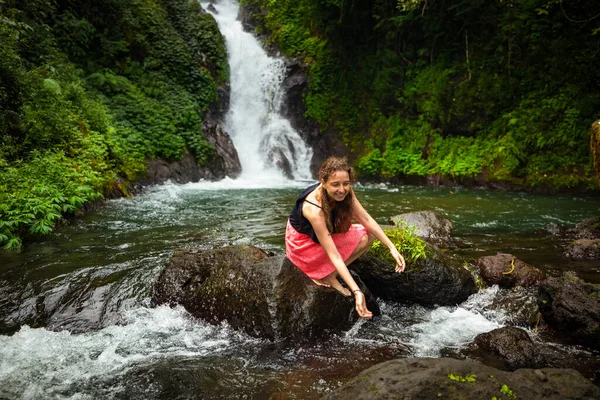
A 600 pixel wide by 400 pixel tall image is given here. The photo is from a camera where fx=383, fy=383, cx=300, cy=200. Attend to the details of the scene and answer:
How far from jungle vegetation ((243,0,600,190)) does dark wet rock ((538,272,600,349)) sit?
9.72m

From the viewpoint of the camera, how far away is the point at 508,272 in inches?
212

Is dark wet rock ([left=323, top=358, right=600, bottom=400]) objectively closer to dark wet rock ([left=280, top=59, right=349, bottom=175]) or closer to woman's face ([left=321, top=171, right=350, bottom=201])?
woman's face ([left=321, top=171, right=350, bottom=201])

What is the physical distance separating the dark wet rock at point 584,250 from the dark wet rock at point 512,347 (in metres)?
3.35

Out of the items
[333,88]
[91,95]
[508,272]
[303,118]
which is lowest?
[508,272]

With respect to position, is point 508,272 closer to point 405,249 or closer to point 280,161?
point 405,249

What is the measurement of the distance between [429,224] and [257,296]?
4.58 m

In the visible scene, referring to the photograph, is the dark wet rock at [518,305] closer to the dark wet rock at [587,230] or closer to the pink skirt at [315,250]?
the pink skirt at [315,250]

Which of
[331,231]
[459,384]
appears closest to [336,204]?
[331,231]

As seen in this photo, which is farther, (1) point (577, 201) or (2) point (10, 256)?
(1) point (577, 201)

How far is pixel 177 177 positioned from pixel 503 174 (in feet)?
38.6

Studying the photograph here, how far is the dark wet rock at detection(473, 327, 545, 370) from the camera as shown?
355 centimetres

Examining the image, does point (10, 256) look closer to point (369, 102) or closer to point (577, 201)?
point (577, 201)

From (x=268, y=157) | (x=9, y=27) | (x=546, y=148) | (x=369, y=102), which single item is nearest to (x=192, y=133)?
(x=268, y=157)

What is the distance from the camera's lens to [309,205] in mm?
3824
